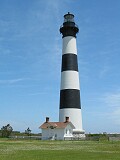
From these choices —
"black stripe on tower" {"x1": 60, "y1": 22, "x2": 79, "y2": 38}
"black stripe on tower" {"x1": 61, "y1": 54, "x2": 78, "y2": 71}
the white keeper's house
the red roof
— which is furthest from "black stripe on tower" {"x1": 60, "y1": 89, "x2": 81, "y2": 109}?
"black stripe on tower" {"x1": 60, "y1": 22, "x2": 79, "y2": 38}

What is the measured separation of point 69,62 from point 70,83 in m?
3.39

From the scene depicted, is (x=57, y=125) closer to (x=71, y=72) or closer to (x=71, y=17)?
(x=71, y=72)

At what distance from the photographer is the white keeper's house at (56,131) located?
51031 millimetres

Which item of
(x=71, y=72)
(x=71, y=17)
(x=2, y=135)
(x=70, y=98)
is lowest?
(x=2, y=135)

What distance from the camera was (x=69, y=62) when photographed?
48.8 metres

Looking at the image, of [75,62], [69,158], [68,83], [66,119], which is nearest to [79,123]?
[66,119]

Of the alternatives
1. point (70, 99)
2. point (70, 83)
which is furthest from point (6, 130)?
point (70, 83)

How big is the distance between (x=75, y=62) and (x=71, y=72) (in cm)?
205

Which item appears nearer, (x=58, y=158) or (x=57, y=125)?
(x=58, y=158)

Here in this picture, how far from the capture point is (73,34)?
51156mm

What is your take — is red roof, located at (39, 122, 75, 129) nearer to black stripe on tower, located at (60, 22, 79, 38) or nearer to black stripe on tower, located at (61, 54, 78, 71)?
black stripe on tower, located at (61, 54, 78, 71)

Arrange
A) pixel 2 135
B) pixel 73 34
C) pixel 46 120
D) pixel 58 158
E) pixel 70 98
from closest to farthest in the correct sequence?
1. pixel 58 158
2. pixel 70 98
3. pixel 73 34
4. pixel 46 120
5. pixel 2 135

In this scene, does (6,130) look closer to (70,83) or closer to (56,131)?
(56,131)

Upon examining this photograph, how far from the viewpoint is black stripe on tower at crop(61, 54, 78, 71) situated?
160ft
